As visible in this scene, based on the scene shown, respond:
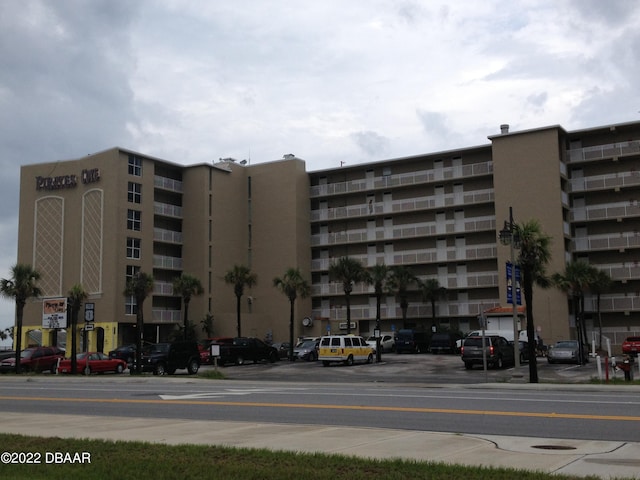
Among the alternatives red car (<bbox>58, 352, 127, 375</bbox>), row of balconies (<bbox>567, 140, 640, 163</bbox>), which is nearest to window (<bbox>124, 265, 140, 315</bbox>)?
red car (<bbox>58, 352, 127, 375</bbox>)

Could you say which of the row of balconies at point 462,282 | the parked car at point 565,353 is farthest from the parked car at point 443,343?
the row of balconies at point 462,282

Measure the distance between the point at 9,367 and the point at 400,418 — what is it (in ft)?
117

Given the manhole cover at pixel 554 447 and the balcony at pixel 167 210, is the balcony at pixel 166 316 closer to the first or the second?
the balcony at pixel 167 210

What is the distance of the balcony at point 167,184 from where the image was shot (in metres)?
64.0

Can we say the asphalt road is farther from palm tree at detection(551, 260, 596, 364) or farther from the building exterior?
the building exterior

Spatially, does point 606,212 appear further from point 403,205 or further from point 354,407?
point 354,407

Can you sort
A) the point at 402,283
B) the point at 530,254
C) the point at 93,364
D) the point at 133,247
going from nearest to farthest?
1. the point at 530,254
2. the point at 93,364
3. the point at 133,247
4. the point at 402,283

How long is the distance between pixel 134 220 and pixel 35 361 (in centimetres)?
1940

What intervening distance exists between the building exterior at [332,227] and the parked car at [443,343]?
A: 571cm

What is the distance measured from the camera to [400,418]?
592 inches

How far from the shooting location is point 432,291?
2477 inches

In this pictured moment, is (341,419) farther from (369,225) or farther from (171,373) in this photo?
(369,225)

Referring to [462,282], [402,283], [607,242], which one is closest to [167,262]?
[402,283]

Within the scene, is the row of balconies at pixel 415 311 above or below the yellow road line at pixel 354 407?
above
